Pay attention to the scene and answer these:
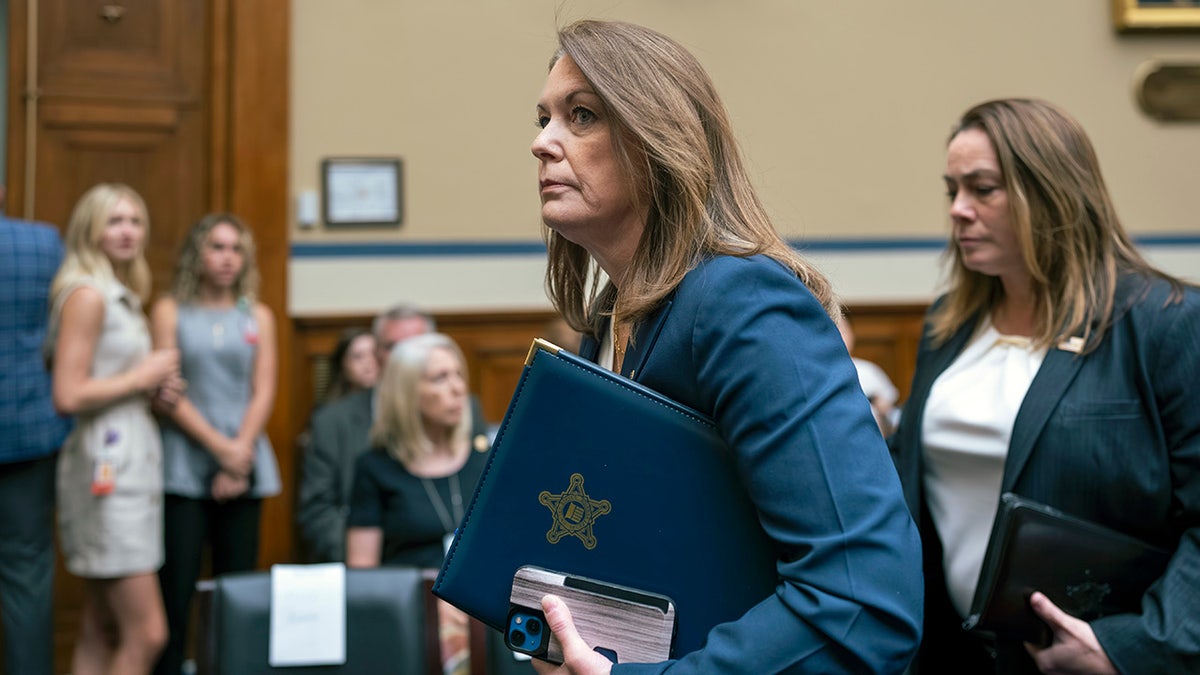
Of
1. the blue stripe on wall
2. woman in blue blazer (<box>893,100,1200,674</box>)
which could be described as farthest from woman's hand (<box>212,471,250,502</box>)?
woman in blue blazer (<box>893,100,1200,674</box>)

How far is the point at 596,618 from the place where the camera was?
1.18 metres

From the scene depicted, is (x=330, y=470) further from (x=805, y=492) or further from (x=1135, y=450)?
(x=805, y=492)

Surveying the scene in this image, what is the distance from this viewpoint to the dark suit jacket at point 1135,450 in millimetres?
1818

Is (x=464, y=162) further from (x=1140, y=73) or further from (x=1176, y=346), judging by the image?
(x=1176, y=346)

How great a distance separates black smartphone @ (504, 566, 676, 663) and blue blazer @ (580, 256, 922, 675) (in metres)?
0.03

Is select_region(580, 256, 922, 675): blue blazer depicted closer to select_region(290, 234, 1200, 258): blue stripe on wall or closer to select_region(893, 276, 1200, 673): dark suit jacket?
select_region(893, 276, 1200, 673): dark suit jacket

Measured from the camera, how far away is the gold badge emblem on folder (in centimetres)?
118

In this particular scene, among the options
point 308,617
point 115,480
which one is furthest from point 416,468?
point 308,617

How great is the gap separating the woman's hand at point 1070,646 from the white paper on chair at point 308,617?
1.33 m

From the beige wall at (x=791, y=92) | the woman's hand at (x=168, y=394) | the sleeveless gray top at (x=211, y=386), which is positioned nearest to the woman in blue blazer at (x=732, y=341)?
the woman's hand at (x=168, y=394)

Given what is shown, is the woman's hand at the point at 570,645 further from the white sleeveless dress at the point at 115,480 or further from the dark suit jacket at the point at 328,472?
the dark suit jacket at the point at 328,472

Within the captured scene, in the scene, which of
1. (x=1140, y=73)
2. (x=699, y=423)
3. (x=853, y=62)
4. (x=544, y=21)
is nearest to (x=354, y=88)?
(x=544, y=21)

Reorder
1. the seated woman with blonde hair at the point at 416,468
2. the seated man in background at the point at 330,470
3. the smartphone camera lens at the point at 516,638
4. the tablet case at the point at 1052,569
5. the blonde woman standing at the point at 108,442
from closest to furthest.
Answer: the smartphone camera lens at the point at 516,638 → the tablet case at the point at 1052,569 → the seated woman with blonde hair at the point at 416,468 → the blonde woman standing at the point at 108,442 → the seated man in background at the point at 330,470

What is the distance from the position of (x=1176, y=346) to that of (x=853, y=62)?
→ 4.41 m
